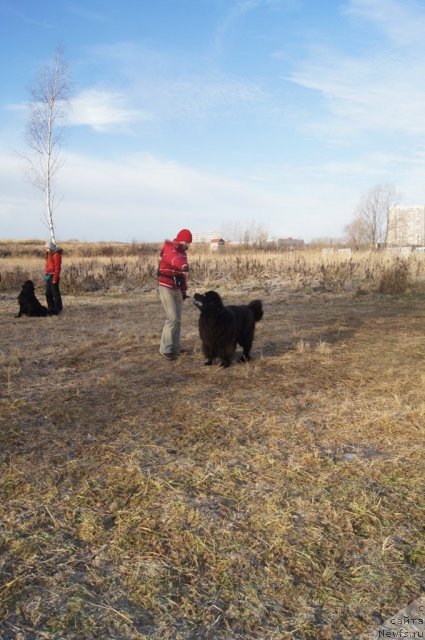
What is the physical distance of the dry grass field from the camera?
7.47ft

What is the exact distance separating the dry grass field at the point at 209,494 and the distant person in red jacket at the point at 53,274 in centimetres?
442

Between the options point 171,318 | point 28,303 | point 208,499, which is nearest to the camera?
point 208,499

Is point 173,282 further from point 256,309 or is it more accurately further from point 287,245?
point 287,245

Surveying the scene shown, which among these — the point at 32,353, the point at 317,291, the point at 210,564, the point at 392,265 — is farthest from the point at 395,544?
the point at 392,265

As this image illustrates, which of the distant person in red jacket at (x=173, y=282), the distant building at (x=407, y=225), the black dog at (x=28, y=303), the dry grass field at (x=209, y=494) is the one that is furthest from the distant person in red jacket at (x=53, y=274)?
the distant building at (x=407, y=225)

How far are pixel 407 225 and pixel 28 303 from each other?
44774 millimetres

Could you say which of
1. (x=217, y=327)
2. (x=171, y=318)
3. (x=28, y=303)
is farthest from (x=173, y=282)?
(x=28, y=303)

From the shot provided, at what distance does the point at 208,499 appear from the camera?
3.23 m

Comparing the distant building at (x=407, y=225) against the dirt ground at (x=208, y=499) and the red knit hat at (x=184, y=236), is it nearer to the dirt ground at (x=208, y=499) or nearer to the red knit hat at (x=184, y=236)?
the red knit hat at (x=184, y=236)

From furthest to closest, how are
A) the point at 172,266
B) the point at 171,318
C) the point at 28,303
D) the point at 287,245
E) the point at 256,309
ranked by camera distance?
the point at 287,245, the point at 28,303, the point at 256,309, the point at 171,318, the point at 172,266

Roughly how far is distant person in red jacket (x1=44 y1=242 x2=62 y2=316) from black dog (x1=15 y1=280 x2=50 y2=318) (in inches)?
13.8

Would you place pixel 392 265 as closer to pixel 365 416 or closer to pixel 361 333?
pixel 361 333

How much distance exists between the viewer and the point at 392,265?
1831 cm

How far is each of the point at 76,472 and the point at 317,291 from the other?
47.1 feet
